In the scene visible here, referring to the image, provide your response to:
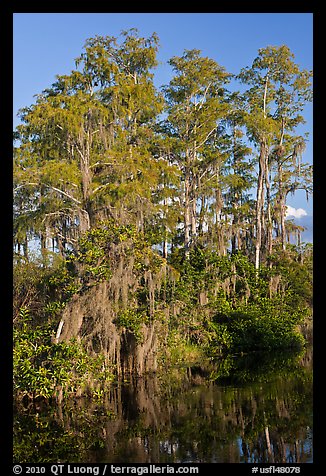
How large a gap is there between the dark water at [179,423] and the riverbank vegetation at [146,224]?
2.85ft

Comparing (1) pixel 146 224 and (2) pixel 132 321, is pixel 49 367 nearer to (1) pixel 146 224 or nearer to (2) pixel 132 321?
(2) pixel 132 321

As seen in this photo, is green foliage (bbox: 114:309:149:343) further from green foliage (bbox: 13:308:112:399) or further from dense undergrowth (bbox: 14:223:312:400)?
green foliage (bbox: 13:308:112:399)

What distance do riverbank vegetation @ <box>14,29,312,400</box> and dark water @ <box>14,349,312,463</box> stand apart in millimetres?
870

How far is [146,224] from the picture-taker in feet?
62.5

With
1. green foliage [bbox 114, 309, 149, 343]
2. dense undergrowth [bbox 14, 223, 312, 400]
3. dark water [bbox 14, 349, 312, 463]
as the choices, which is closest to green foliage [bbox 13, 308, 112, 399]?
dense undergrowth [bbox 14, 223, 312, 400]

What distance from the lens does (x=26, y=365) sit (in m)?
11.0

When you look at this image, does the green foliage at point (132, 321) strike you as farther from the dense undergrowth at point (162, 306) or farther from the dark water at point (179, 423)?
the dark water at point (179, 423)

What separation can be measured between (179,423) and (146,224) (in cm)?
983

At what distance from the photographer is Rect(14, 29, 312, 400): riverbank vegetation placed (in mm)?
12789

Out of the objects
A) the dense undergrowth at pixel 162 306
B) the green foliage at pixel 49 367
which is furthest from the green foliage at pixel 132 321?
the green foliage at pixel 49 367

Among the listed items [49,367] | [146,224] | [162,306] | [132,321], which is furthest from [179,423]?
[146,224]

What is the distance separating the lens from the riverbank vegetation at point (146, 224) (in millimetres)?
12789

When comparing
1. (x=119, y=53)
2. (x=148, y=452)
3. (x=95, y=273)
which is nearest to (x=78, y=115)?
(x=95, y=273)

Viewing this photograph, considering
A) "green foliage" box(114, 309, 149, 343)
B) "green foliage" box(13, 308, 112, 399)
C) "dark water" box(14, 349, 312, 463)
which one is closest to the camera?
"dark water" box(14, 349, 312, 463)
